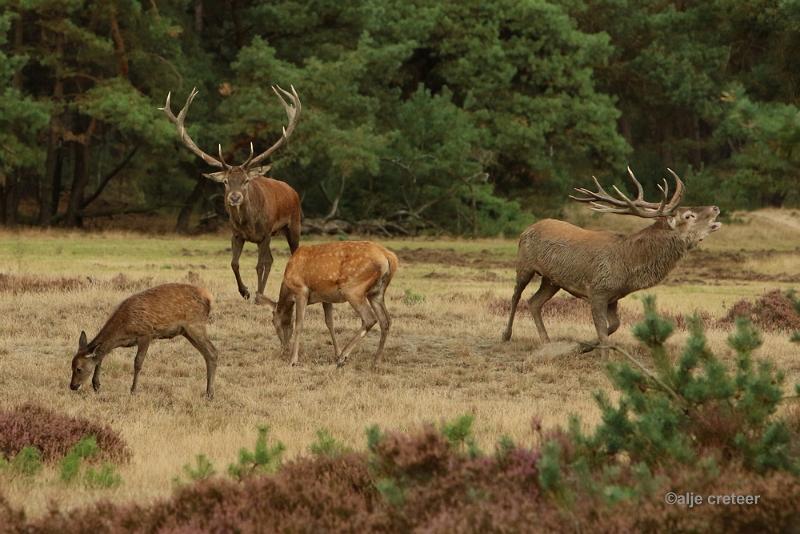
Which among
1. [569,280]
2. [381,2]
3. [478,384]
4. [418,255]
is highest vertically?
[381,2]

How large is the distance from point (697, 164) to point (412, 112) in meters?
21.6

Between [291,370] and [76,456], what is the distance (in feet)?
15.2

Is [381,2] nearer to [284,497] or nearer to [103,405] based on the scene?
[103,405]

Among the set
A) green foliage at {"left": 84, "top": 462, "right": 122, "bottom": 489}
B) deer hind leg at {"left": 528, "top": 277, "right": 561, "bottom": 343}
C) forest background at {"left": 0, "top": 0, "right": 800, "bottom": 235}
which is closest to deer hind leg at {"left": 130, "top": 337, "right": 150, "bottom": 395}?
green foliage at {"left": 84, "top": 462, "right": 122, "bottom": 489}

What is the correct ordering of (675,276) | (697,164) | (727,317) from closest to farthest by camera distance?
(727,317), (675,276), (697,164)

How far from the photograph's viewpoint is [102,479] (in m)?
7.65

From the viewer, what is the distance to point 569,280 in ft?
44.8

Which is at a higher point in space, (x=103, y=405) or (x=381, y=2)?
(x=381, y=2)

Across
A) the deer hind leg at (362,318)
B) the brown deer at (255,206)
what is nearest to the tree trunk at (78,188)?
the brown deer at (255,206)

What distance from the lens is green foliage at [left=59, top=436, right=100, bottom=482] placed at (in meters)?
7.86

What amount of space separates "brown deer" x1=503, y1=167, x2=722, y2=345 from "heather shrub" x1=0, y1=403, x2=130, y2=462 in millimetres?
5841

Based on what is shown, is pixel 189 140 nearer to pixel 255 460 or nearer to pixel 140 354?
pixel 140 354

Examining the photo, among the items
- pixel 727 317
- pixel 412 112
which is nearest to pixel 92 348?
pixel 727 317

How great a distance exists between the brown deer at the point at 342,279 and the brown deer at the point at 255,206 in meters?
3.32
